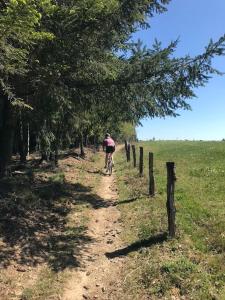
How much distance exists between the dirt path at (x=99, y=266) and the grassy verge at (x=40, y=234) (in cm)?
21

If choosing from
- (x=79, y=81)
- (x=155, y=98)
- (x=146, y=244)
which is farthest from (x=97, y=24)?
(x=146, y=244)

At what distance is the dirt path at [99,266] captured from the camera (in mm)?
9344

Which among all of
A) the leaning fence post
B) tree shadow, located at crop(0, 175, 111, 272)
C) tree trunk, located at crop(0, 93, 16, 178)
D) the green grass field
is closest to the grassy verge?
tree shadow, located at crop(0, 175, 111, 272)

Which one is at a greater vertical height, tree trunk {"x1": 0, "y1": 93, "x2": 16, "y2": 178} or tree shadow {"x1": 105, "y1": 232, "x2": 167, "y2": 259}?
tree trunk {"x1": 0, "y1": 93, "x2": 16, "y2": 178}

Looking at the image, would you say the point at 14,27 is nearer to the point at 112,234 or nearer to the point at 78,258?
the point at 78,258

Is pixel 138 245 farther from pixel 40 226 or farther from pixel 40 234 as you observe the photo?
pixel 40 226

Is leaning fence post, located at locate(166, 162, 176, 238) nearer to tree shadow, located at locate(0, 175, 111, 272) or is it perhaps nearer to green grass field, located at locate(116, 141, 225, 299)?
green grass field, located at locate(116, 141, 225, 299)

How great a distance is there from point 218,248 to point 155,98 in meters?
7.94

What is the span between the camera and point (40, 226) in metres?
13.4

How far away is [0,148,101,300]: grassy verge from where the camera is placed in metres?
9.68

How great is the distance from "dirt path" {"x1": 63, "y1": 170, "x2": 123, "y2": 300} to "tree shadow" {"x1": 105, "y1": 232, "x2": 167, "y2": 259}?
0.21 metres

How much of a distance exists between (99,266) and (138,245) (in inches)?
49.0

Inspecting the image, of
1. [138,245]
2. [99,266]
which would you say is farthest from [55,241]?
[138,245]

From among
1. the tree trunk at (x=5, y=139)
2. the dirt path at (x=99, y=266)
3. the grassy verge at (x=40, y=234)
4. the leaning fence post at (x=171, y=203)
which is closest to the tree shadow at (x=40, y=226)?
the grassy verge at (x=40, y=234)
